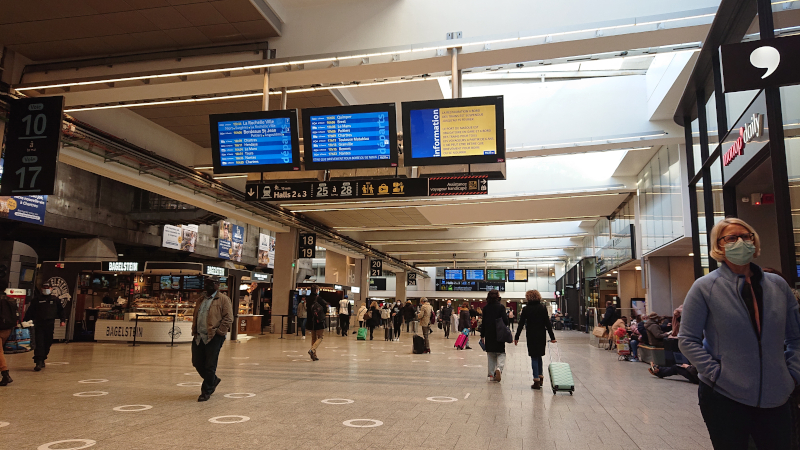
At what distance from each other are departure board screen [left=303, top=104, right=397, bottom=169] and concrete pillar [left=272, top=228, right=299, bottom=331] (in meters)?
16.3

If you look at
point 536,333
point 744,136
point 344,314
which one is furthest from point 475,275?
point 744,136

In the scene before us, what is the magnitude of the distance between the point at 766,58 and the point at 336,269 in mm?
33090

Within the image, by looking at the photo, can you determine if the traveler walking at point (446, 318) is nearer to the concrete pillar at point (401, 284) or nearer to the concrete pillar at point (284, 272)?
the concrete pillar at point (284, 272)

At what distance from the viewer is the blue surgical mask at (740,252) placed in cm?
237

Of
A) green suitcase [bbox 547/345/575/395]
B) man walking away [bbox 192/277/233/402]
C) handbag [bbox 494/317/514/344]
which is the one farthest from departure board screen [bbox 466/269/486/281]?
man walking away [bbox 192/277/233/402]

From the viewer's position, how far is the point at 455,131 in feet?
24.0

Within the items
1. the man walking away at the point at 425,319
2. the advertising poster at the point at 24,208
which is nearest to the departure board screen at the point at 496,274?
the man walking away at the point at 425,319

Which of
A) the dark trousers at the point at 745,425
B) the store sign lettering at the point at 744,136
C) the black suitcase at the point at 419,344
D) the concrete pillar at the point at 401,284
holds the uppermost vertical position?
the store sign lettering at the point at 744,136

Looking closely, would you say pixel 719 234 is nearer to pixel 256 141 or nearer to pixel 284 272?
pixel 256 141

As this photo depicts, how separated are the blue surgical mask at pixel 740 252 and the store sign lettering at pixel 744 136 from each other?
12.4 feet

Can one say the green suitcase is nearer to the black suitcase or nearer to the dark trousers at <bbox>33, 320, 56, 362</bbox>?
the black suitcase

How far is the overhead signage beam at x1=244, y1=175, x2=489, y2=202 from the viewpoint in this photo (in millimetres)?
7594

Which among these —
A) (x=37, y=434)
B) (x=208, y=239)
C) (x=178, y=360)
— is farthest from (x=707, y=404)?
(x=208, y=239)

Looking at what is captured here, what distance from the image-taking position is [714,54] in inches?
276
